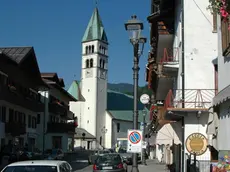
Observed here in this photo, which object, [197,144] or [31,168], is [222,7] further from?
[197,144]

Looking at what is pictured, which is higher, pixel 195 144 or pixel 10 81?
pixel 10 81

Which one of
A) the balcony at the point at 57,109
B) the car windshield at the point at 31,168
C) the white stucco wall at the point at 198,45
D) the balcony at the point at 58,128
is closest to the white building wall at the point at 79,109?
the balcony at the point at 57,109

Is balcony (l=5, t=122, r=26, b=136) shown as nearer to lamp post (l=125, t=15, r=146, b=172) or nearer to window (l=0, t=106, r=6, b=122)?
window (l=0, t=106, r=6, b=122)

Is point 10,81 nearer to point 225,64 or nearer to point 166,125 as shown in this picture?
point 166,125

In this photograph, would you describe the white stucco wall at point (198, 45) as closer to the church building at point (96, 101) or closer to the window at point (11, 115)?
the window at point (11, 115)

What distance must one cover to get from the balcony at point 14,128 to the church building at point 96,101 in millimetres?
59640

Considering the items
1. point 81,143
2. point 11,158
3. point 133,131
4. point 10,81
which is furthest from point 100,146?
point 133,131

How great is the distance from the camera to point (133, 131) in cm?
1806

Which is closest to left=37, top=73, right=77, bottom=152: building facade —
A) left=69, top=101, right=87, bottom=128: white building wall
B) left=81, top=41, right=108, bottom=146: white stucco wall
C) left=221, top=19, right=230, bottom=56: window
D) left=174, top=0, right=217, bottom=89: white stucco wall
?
left=81, top=41, right=108, bottom=146: white stucco wall

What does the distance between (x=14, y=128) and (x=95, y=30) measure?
85.4 metres

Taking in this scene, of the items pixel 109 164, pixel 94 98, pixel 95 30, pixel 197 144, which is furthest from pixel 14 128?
pixel 95 30

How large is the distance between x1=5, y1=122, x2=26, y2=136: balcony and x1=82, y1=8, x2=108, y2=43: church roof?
80.9 m

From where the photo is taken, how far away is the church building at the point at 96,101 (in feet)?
390

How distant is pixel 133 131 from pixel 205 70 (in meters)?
5.57
